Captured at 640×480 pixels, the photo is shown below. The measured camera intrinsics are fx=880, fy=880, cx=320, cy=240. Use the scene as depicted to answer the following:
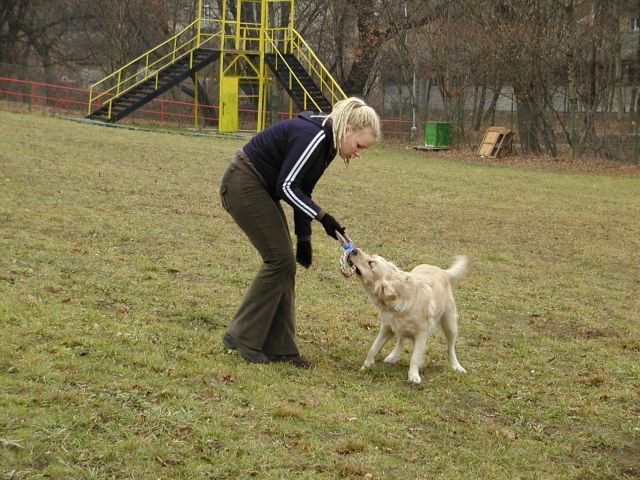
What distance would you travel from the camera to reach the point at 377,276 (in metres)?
6.24

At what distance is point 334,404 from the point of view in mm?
5516

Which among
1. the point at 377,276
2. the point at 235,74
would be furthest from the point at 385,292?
the point at 235,74

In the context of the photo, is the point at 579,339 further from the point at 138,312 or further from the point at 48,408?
the point at 48,408

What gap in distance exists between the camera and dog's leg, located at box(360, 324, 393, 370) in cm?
659

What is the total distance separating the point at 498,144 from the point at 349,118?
23564 mm

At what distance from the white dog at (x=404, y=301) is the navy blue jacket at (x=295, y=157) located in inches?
24.3

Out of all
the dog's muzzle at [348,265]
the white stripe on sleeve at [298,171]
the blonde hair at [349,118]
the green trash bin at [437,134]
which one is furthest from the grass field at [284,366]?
the green trash bin at [437,134]

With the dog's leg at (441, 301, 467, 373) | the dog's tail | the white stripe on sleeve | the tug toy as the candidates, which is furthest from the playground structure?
the white stripe on sleeve

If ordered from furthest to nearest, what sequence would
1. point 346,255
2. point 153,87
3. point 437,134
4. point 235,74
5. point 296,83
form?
point 235,74, point 153,87, point 296,83, point 437,134, point 346,255

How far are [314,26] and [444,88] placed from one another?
10.4 meters

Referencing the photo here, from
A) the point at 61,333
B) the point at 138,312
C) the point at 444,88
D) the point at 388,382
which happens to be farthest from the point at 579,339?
the point at 444,88

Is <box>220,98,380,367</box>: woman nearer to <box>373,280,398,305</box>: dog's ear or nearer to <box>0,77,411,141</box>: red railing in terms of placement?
<box>373,280,398,305</box>: dog's ear

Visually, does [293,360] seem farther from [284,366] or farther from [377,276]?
[377,276]

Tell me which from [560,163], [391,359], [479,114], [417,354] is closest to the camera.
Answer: [417,354]
